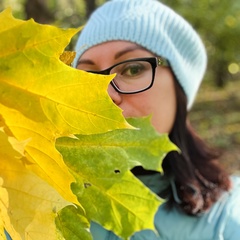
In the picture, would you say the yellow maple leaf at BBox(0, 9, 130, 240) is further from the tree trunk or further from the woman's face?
the tree trunk

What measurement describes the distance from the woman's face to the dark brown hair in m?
0.07

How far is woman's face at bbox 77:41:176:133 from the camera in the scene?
0.98 metres

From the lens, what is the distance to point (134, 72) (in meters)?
0.97

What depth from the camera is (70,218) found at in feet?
1.80

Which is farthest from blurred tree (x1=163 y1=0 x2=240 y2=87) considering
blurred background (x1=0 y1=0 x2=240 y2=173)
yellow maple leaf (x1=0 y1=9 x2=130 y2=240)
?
yellow maple leaf (x1=0 y1=9 x2=130 y2=240)

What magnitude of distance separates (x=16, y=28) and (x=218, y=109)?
235 inches

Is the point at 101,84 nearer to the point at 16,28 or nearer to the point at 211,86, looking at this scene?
the point at 16,28

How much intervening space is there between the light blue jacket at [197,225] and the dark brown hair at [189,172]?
3cm

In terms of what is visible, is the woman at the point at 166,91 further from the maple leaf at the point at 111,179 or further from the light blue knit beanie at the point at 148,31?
the maple leaf at the point at 111,179

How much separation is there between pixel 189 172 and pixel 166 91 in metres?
0.28

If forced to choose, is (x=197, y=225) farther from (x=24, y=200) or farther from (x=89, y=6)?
(x=89, y=6)

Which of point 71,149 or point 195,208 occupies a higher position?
point 71,149

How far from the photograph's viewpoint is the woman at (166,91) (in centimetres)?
99

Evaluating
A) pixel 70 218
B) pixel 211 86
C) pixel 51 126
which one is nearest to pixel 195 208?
pixel 70 218
